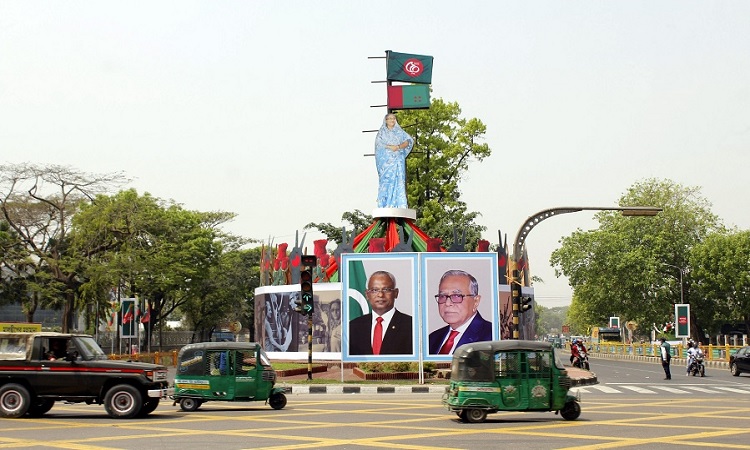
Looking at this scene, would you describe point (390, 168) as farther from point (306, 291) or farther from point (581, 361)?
point (306, 291)

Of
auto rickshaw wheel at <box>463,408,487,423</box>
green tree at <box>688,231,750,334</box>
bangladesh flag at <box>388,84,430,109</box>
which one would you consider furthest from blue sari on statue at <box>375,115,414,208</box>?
green tree at <box>688,231,750,334</box>

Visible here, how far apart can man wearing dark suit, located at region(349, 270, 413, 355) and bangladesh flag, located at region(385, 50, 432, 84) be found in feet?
50.4

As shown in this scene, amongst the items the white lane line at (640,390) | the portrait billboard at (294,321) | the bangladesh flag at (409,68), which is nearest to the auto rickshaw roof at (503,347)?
the white lane line at (640,390)

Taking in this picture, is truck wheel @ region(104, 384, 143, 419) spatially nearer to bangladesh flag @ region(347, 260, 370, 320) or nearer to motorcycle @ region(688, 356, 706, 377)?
bangladesh flag @ region(347, 260, 370, 320)

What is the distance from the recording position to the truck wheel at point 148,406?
20.0 m

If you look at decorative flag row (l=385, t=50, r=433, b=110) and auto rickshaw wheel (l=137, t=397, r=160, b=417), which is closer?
auto rickshaw wheel (l=137, t=397, r=160, b=417)

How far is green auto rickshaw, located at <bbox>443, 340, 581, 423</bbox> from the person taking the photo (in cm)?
1898

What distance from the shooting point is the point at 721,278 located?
76.1 metres

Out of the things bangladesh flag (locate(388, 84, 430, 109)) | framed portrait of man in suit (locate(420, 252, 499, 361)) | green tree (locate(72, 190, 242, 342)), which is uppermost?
bangladesh flag (locate(388, 84, 430, 109))

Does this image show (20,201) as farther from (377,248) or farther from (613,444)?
(613,444)

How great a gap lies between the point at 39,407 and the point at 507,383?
10181 millimetres

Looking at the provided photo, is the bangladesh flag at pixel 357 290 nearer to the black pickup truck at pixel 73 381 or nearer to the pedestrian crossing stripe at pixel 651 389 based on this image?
the pedestrian crossing stripe at pixel 651 389

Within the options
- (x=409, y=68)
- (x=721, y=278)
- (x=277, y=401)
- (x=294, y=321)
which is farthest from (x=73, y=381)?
(x=721, y=278)

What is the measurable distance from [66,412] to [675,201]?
70838 mm
